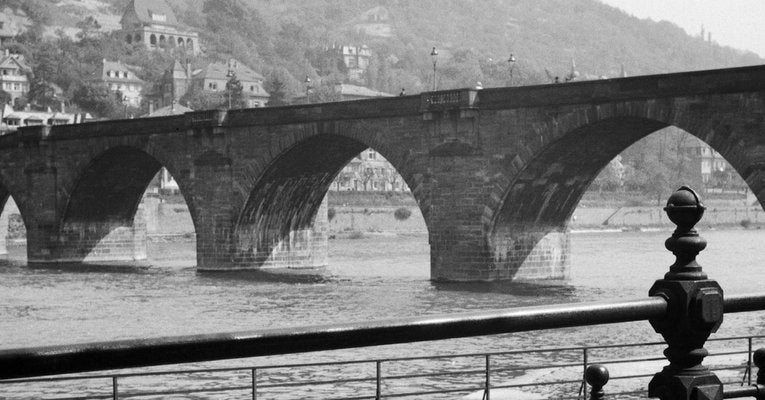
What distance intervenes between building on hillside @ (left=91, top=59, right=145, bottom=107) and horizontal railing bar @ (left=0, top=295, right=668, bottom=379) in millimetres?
169629

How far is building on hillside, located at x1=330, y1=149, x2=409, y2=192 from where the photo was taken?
140 meters

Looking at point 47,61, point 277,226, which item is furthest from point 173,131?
point 47,61

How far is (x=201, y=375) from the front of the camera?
2312 cm

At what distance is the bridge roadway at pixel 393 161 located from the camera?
39.4 metres

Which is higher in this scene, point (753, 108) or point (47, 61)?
point (47, 61)

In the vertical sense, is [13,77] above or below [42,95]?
above

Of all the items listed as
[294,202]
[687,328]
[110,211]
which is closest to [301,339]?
[687,328]

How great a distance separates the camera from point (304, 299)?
39969mm

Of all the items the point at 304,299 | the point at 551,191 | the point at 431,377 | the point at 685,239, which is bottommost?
the point at 431,377

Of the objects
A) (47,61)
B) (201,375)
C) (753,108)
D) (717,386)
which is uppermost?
(47,61)

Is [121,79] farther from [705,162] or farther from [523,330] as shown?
[523,330]

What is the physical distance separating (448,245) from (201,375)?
21784mm

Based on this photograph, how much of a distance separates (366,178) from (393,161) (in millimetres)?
93904

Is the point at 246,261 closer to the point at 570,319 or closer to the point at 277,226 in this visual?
the point at 277,226
